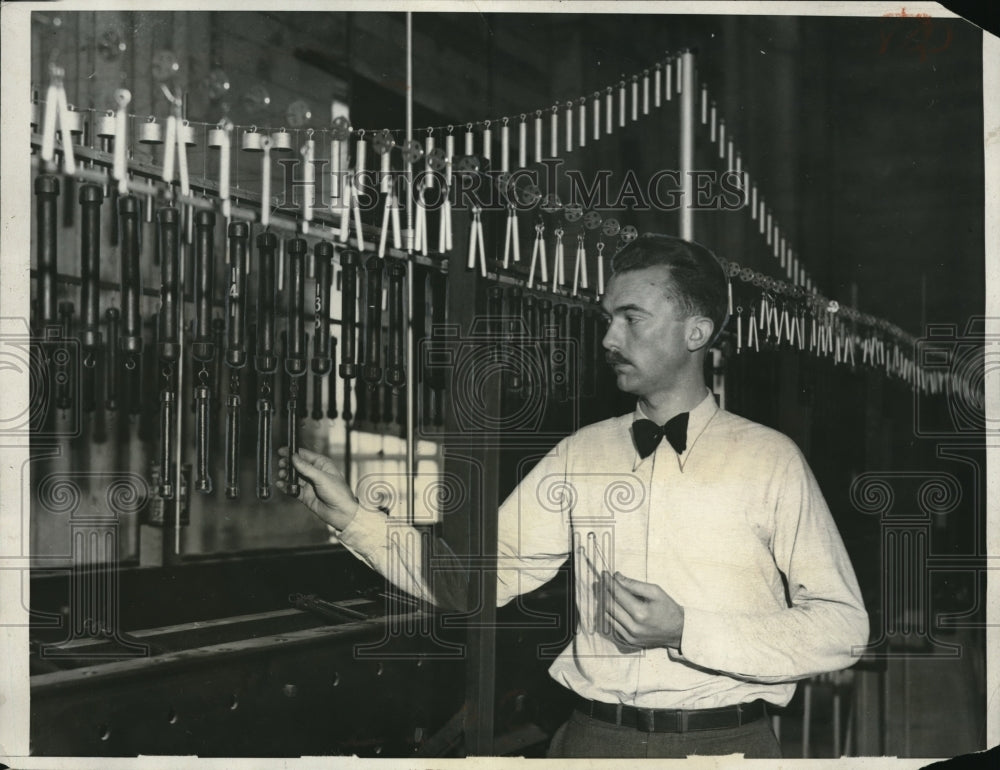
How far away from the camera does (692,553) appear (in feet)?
8.13

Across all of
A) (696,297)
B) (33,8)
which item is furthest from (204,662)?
(33,8)

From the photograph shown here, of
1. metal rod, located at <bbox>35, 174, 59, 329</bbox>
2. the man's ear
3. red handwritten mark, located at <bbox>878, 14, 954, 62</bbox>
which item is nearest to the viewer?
metal rod, located at <bbox>35, 174, 59, 329</bbox>

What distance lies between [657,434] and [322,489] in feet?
2.71

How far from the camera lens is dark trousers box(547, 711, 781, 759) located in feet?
7.98

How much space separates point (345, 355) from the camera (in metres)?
2.53

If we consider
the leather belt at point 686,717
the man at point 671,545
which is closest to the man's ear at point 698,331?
the man at point 671,545

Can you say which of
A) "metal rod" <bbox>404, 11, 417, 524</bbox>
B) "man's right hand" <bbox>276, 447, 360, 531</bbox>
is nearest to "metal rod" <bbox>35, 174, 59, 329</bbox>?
"man's right hand" <bbox>276, 447, 360, 531</bbox>

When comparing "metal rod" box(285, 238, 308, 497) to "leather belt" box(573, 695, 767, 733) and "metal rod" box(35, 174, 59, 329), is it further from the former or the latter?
"leather belt" box(573, 695, 767, 733)

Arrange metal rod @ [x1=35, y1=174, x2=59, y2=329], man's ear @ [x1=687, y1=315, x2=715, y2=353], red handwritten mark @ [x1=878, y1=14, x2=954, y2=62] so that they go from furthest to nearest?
red handwritten mark @ [x1=878, y1=14, x2=954, y2=62], man's ear @ [x1=687, y1=315, x2=715, y2=353], metal rod @ [x1=35, y1=174, x2=59, y2=329]

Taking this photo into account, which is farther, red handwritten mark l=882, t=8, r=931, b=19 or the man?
red handwritten mark l=882, t=8, r=931, b=19

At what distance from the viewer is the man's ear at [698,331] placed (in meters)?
2.47

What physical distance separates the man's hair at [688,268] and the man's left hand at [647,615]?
2.09ft

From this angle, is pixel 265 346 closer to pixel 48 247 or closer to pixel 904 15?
pixel 48 247

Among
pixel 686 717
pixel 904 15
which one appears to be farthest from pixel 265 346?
pixel 904 15
